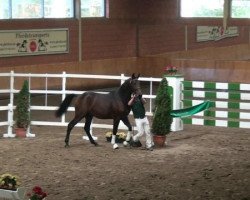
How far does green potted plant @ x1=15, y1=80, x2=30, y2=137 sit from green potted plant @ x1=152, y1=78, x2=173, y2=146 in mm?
2867

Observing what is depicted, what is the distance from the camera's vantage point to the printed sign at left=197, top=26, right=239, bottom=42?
2939 cm

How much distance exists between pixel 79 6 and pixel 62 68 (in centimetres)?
233

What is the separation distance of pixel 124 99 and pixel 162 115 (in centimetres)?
81

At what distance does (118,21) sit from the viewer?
25.6 metres

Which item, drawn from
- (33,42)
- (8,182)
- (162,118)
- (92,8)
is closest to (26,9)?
(33,42)

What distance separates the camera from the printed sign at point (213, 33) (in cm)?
2939

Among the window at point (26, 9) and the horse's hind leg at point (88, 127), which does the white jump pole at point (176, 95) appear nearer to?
the horse's hind leg at point (88, 127)

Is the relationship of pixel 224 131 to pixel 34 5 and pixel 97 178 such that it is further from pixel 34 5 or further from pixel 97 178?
pixel 34 5

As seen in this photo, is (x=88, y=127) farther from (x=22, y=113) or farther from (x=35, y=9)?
(x=35, y=9)

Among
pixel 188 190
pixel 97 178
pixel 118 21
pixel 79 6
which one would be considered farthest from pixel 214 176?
pixel 118 21

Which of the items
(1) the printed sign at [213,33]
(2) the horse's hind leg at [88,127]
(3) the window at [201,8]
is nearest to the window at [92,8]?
(3) the window at [201,8]

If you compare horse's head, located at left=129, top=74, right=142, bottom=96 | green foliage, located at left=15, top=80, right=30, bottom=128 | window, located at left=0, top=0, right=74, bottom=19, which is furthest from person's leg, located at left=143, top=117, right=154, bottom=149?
window, located at left=0, top=0, right=74, bottom=19

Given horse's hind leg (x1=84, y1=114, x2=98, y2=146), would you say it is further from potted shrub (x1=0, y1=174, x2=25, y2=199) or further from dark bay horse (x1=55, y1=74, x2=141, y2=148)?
potted shrub (x1=0, y1=174, x2=25, y2=199)

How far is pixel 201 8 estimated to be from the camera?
29.8 metres
